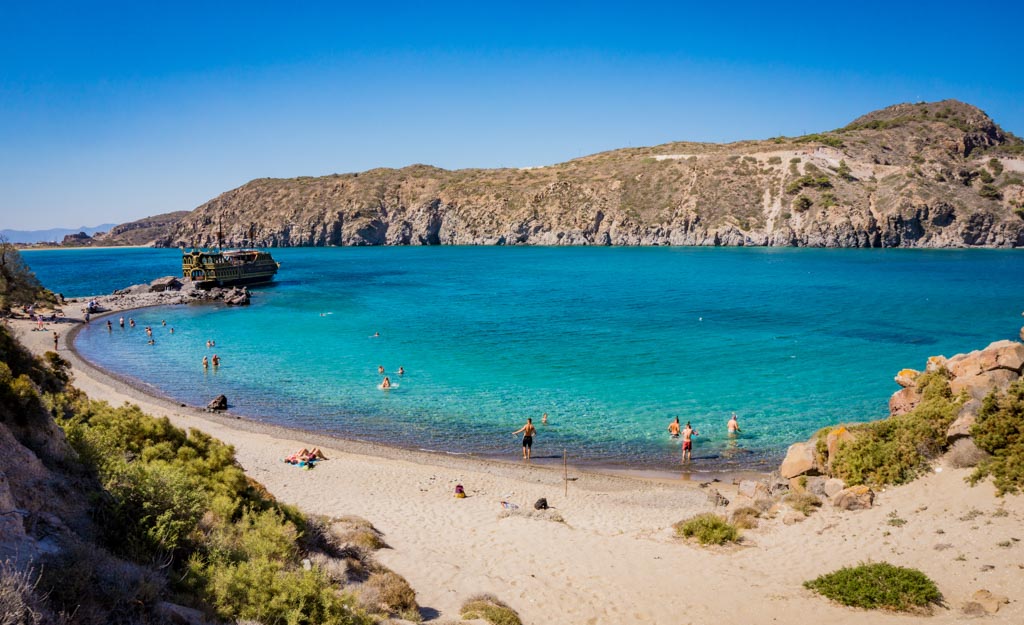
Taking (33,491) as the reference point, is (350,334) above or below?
below

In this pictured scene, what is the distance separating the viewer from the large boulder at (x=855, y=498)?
1262 cm

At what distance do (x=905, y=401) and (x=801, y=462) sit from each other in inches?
164

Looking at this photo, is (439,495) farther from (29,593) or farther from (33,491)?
(29,593)

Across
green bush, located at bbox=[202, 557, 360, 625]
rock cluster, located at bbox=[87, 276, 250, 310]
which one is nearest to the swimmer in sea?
green bush, located at bbox=[202, 557, 360, 625]

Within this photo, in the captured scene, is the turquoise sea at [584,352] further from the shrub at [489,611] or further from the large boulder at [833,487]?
the shrub at [489,611]

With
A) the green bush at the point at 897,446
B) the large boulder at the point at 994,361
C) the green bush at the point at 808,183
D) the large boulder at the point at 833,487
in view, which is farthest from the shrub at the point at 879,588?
the green bush at the point at 808,183

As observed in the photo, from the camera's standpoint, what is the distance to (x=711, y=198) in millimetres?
124875

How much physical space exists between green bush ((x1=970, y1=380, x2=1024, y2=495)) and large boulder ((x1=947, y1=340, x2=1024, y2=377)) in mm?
1557

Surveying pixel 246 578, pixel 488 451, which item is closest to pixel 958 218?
pixel 488 451

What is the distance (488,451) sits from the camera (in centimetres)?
2117

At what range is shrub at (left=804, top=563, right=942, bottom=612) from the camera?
8.81 m

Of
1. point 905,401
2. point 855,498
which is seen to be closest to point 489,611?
point 855,498

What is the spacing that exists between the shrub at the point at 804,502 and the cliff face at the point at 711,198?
113534 millimetres

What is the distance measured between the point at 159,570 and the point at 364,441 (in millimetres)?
16409
